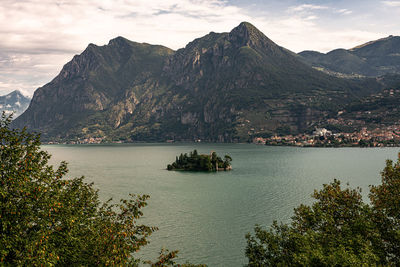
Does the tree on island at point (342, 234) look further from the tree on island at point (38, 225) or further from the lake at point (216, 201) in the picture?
the lake at point (216, 201)

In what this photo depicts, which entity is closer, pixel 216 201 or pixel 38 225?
pixel 38 225

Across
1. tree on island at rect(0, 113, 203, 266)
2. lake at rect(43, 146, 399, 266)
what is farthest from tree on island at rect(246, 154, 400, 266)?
lake at rect(43, 146, 399, 266)

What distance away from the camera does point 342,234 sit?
40.1m

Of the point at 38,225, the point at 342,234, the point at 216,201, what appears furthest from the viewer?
the point at 216,201

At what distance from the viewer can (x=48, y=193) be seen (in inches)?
1178

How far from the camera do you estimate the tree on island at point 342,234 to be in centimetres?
3453

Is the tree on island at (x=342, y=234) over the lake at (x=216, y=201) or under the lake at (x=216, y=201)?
over

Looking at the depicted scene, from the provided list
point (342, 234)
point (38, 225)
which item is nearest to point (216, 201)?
point (342, 234)

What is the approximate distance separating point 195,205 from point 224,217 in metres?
20.1

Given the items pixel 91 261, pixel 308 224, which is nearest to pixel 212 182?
pixel 308 224

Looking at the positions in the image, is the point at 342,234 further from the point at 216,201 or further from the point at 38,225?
the point at 216,201

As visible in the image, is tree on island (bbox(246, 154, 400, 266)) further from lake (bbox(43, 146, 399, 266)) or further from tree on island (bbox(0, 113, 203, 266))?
lake (bbox(43, 146, 399, 266))

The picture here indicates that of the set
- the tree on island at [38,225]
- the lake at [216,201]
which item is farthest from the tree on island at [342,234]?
the lake at [216,201]

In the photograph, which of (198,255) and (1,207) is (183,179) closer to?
(198,255)
